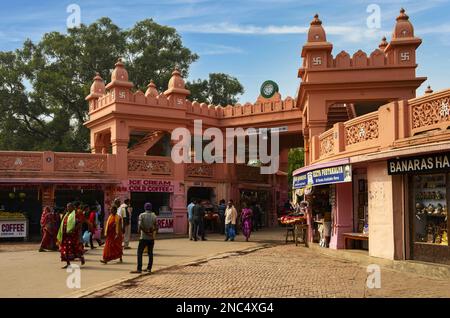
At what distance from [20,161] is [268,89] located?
10933 mm

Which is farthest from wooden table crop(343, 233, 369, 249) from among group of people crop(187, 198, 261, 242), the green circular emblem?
the green circular emblem

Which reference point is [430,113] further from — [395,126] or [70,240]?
[70,240]

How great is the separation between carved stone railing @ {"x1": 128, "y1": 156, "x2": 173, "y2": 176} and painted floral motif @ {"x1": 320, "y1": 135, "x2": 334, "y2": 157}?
26.4 feet

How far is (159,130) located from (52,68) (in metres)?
13.4

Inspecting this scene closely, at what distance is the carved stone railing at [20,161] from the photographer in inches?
729

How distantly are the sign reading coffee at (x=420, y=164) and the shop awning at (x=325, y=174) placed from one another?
4.85 feet

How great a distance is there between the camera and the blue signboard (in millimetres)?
12133

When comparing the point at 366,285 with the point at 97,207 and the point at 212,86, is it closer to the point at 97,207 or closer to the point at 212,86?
the point at 97,207

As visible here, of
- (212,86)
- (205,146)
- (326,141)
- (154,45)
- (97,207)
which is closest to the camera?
(326,141)

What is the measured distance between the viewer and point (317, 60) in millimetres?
16781

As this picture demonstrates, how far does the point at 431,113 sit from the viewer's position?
32.1ft

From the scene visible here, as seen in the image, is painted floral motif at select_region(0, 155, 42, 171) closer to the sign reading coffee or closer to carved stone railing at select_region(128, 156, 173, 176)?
carved stone railing at select_region(128, 156, 173, 176)

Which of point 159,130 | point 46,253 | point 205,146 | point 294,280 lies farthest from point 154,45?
point 294,280

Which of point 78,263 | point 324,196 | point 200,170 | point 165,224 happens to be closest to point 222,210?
point 200,170
